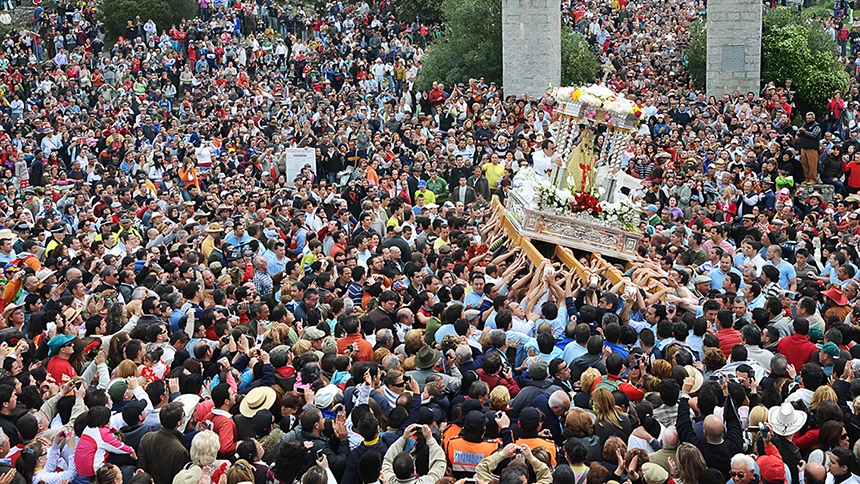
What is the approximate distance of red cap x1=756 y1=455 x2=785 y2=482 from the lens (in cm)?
738

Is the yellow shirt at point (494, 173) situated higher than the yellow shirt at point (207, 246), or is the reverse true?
the yellow shirt at point (207, 246)

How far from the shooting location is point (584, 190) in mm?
15570

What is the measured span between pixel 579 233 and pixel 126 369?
705 cm

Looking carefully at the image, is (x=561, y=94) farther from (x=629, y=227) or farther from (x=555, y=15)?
(x=555, y=15)

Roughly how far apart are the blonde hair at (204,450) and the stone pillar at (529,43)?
899 inches

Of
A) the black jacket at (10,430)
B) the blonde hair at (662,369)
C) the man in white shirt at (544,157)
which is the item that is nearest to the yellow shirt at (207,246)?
the black jacket at (10,430)

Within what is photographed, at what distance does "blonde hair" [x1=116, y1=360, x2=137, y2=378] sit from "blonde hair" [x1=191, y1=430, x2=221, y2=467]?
71.8 inches

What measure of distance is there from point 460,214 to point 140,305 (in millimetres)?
6286

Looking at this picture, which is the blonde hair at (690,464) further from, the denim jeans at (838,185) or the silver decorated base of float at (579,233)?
the denim jeans at (838,185)

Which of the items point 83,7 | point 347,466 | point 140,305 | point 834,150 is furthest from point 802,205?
point 83,7

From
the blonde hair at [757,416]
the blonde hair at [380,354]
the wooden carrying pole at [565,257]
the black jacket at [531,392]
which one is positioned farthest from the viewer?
the wooden carrying pole at [565,257]

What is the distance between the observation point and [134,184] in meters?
19.8

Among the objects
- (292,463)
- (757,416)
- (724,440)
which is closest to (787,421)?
(757,416)

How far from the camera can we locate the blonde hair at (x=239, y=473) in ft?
24.7
